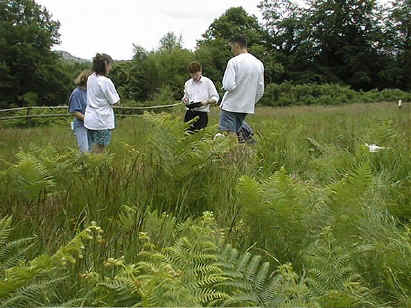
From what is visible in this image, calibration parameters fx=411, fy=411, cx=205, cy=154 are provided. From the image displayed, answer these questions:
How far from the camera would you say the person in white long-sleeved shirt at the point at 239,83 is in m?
5.77

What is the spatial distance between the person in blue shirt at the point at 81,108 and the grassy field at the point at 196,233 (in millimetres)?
2107

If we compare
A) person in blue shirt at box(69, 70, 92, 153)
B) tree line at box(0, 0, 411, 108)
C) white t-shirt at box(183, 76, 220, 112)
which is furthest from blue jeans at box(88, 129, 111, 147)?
tree line at box(0, 0, 411, 108)

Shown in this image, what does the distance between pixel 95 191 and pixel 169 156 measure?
0.64m

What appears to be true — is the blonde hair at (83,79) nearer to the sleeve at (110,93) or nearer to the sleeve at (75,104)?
the sleeve at (75,104)

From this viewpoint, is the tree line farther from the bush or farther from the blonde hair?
the blonde hair

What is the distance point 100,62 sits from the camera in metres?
5.26

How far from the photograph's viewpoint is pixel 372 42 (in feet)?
164

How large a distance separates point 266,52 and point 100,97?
4543 centimetres

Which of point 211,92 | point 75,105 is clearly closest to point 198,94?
point 211,92

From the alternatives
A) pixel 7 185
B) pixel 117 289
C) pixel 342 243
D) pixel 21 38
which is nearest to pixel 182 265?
pixel 117 289

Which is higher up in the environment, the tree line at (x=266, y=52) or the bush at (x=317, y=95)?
the tree line at (x=266, y=52)

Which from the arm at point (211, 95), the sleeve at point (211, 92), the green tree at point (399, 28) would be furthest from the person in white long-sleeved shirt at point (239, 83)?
the green tree at point (399, 28)

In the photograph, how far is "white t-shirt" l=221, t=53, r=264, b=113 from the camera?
227 inches

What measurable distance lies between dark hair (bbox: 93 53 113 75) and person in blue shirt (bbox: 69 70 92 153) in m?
0.52
